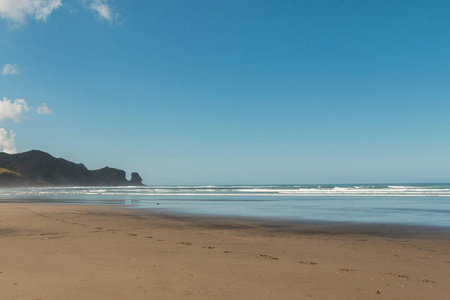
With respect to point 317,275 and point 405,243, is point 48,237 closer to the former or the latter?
point 317,275

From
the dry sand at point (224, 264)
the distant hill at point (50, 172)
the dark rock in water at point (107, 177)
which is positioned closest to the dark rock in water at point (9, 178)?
the distant hill at point (50, 172)

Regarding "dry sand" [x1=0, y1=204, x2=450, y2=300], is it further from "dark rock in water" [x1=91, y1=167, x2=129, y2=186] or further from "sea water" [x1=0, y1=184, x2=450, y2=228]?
"dark rock in water" [x1=91, y1=167, x2=129, y2=186]

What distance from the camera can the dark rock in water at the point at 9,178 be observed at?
126 metres

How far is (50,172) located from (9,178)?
42.4m

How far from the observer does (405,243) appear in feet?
34.9

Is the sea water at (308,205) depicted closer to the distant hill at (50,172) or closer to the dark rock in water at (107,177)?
the distant hill at (50,172)

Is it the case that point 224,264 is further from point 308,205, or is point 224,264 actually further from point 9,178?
point 9,178

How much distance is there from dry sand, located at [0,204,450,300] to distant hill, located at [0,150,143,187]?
480ft

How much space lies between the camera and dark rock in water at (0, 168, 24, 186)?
414ft

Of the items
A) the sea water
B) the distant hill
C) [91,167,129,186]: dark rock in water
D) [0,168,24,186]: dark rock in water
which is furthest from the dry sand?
[91,167,129,186]: dark rock in water

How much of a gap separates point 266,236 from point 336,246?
2767mm

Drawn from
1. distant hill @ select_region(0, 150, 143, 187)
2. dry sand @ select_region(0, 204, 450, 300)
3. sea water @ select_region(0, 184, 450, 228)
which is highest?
distant hill @ select_region(0, 150, 143, 187)

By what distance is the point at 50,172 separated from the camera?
17150cm

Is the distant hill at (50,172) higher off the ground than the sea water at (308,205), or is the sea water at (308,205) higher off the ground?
the distant hill at (50,172)
